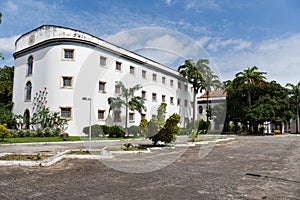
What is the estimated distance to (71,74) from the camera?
86.0 feet

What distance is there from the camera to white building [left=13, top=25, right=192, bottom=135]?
2527 cm

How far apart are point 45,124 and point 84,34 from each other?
9.82m

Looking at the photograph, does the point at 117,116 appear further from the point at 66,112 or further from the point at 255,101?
the point at 255,101

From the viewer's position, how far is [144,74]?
28625 mm

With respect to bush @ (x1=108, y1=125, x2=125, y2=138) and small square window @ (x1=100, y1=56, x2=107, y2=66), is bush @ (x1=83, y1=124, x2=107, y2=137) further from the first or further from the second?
small square window @ (x1=100, y1=56, x2=107, y2=66)

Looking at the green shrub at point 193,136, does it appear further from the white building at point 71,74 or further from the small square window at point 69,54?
the small square window at point 69,54

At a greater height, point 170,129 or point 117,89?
point 117,89

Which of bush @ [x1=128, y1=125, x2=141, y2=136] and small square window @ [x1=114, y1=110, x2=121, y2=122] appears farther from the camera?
bush @ [x1=128, y1=125, x2=141, y2=136]

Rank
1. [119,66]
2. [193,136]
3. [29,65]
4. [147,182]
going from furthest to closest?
1. [119,66]
2. [29,65]
3. [193,136]
4. [147,182]

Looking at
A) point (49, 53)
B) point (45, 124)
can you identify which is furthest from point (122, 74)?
point (45, 124)

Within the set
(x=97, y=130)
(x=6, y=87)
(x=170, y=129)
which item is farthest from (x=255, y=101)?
(x=6, y=87)

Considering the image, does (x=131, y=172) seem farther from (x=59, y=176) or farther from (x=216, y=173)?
(x=216, y=173)

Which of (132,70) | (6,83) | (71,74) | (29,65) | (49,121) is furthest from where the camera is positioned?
(6,83)

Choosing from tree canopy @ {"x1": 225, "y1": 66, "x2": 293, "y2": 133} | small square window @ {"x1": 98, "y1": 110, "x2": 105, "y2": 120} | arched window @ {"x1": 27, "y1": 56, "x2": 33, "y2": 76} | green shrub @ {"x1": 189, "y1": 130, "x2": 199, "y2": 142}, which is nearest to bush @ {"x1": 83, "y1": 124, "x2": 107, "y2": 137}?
small square window @ {"x1": 98, "y1": 110, "x2": 105, "y2": 120}
